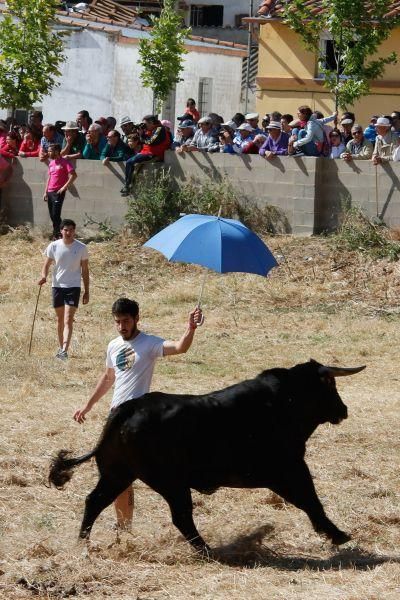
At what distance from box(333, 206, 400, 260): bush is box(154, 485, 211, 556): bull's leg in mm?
11105

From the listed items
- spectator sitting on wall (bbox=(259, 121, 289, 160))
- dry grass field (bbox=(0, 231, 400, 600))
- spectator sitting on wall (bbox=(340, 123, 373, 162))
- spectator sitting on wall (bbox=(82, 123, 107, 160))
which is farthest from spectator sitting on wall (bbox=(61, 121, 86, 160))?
spectator sitting on wall (bbox=(340, 123, 373, 162))

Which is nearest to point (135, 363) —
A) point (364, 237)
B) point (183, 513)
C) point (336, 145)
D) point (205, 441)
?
point (205, 441)

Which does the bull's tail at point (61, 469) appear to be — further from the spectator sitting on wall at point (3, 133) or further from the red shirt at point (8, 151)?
the spectator sitting on wall at point (3, 133)

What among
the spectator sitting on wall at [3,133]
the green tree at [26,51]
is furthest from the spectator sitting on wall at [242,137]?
the green tree at [26,51]

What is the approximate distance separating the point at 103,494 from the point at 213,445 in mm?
767

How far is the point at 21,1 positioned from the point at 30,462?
1443 cm

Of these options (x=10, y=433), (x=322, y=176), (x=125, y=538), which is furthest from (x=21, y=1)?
(x=125, y=538)

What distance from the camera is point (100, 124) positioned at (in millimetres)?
22266

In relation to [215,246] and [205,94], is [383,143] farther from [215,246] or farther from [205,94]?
[205,94]

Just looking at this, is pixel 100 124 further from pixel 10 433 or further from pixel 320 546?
pixel 320 546

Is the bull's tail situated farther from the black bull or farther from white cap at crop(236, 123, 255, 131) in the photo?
white cap at crop(236, 123, 255, 131)

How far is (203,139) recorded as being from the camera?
20844 mm

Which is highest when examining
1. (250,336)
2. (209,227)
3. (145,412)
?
(209,227)

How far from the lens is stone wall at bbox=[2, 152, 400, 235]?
759 inches
